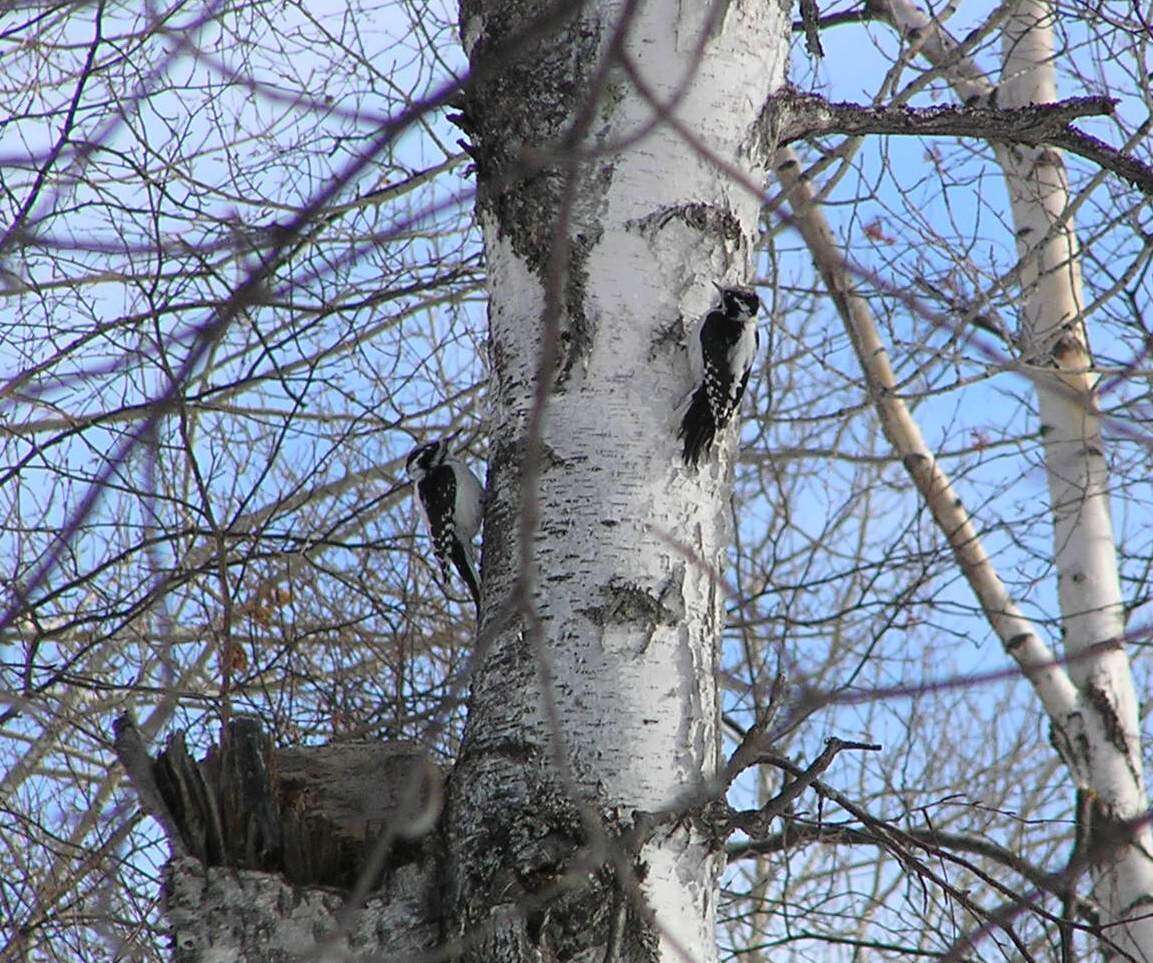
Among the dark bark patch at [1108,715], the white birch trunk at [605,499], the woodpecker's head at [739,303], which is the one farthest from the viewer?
the dark bark patch at [1108,715]

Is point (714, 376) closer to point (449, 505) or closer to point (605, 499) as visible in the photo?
point (605, 499)

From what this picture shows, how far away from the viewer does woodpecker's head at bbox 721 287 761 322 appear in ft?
9.54

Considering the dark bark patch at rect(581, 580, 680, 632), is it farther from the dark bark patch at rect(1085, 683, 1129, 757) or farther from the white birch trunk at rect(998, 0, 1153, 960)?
the dark bark patch at rect(1085, 683, 1129, 757)

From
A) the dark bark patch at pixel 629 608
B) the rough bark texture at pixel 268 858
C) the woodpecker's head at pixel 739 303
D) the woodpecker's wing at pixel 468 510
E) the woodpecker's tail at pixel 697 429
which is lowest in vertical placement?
the rough bark texture at pixel 268 858

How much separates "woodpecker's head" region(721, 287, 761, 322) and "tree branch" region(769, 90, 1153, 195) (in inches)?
13.2

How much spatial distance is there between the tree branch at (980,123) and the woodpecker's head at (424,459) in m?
2.03

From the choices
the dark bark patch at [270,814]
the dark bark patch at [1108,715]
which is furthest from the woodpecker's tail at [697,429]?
the dark bark patch at [1108,715]

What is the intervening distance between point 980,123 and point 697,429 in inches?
46.5

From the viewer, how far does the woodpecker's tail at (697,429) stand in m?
2.58

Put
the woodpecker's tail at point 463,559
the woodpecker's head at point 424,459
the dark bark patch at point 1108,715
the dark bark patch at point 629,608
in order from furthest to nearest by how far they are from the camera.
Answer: the dark bark patch at point 1108,715
the woodpecker's head at point 424,459
the woodpecker's tail at point 463,559
the dark bark patch at point 629,608

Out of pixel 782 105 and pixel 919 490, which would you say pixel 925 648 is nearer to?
pixel 919 490

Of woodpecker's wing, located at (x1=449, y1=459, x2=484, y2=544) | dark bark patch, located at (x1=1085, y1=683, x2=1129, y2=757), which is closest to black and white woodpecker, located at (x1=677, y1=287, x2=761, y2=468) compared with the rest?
woodpecker's wing, located at (x1=449, y1=459, x2=484, y2=544)

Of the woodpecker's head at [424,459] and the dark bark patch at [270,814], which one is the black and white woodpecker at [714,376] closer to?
the dark bark patch at [270,814]

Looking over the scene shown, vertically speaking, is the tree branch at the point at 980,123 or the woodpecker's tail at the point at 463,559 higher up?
the tree branch at the point at 980,123
